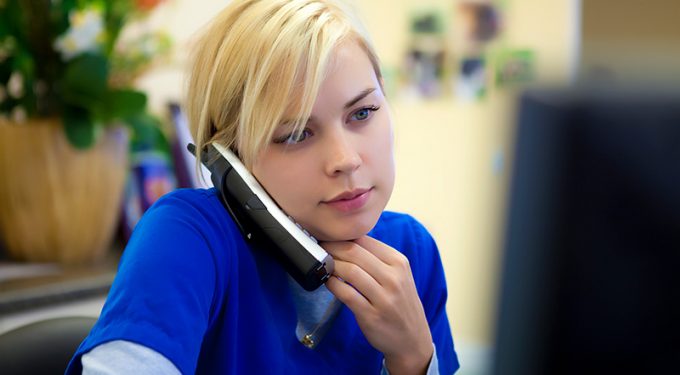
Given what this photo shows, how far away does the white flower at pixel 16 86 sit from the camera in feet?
5.14

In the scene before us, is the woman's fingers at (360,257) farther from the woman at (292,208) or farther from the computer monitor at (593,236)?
the computer monitor at (593,236)

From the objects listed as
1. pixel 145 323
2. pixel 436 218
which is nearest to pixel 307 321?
pixel 145 323

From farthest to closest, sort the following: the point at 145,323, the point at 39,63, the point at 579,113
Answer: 1. the point at 39,63
2. the point at 145,323
3. the point at 579,113

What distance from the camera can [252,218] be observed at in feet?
2.47

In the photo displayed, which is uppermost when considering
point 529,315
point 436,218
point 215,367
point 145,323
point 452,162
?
point 529,315

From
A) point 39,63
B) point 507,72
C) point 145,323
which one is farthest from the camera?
point 507,72

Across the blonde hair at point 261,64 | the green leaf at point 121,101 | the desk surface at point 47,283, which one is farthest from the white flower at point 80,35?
the blonde hair at point 261,64

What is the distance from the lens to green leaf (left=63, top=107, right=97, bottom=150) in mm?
1508

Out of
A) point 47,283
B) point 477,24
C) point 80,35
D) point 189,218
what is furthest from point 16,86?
point 477,24

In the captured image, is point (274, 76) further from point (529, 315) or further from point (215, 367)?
point (529, 315)

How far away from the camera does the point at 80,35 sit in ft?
5.10

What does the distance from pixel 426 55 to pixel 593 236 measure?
2.67m

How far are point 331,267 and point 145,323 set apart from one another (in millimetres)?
216

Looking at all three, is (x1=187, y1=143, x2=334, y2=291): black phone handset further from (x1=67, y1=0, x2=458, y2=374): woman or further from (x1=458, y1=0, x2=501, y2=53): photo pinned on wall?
(x1=458, y1=0, x2=501, y2=53): photo pinned on wall
